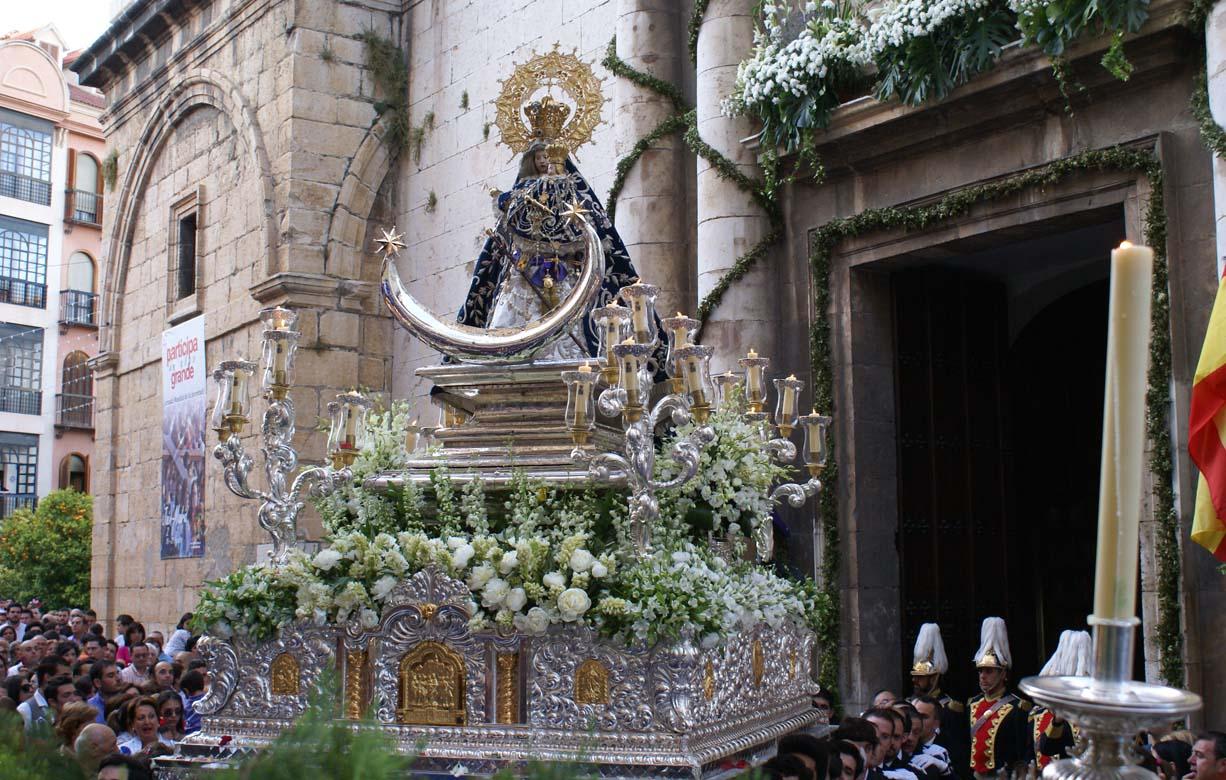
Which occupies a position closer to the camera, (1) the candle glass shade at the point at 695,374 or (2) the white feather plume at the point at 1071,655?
(1) the candle glass shade at the point at 695,374

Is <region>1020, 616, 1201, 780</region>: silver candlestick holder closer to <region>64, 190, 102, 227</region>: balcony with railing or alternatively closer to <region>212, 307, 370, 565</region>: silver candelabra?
<region>212, 307, 370, 565</region>: silver candelabra

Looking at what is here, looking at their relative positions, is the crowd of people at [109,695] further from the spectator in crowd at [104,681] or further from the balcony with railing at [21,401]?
the balcony with railing at [21,401]

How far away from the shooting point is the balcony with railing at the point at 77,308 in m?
32.8

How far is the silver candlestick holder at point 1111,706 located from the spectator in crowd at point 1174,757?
4.27m

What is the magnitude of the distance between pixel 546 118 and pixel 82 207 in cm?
2995

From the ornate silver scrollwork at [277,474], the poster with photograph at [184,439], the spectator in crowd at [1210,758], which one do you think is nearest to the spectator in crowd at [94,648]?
the poster with photograph at [184,439]

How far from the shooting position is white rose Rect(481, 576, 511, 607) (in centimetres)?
504

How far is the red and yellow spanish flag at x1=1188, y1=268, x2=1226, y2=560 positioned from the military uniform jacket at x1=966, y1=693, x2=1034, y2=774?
134 cm

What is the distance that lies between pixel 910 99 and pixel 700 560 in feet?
14.0

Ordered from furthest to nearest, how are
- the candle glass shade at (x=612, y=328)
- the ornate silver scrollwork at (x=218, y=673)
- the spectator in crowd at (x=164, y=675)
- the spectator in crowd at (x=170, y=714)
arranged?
the spectator in crowd at (x=164, y=675) → the spectator in crowd at (x=170, y=714) → the ornate silver scrollwork at (x=218, y=673) → the candle glass shade at (x=612, y=328)

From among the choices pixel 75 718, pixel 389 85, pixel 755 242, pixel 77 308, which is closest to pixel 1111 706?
pixel 75 718

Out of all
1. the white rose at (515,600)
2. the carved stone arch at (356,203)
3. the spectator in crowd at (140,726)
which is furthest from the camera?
the carved stone arch at (356,203)

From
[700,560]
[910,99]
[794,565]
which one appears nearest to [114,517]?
[794,565]

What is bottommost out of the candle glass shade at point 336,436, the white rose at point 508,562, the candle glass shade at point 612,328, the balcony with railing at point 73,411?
the white rose at point 508,562
